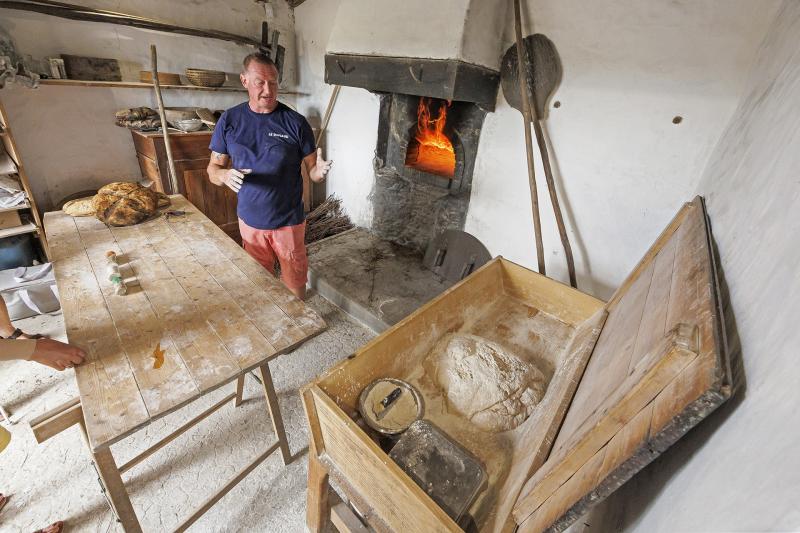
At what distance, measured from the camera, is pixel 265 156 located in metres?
2.31

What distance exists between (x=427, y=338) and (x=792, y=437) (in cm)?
122

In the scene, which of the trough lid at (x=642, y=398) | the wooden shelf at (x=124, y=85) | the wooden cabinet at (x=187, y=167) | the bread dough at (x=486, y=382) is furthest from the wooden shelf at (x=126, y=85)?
the trough lid at (x=642, y=398)

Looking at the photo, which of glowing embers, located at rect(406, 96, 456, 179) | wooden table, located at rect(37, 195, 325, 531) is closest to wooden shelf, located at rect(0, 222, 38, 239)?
wooden table, located at rect(37, 195, 325, 531)

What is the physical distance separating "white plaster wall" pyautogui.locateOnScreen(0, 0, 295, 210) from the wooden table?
1.83m

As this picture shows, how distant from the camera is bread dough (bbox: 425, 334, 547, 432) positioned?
4.25 feet

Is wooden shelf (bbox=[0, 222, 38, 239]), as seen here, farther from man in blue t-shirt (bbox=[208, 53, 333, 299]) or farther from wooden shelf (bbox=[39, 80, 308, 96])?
man in blue t-shirt (bbox=[208, 53, 333, 299])

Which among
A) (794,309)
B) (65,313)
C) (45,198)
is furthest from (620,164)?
(45,198)

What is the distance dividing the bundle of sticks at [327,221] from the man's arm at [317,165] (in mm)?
1814

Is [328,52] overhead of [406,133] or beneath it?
overhead

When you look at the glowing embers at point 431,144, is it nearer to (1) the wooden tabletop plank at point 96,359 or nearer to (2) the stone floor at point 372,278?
(2) the stone floor at point 372,278

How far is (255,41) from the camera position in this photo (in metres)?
4.09

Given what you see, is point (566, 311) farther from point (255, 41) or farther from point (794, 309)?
point (255, 41)

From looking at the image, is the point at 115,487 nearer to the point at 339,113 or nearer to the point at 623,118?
the point at 623,118

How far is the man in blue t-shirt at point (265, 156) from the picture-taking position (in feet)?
7.30
